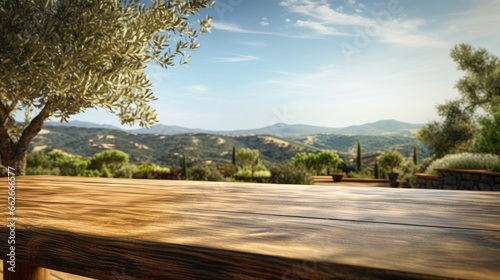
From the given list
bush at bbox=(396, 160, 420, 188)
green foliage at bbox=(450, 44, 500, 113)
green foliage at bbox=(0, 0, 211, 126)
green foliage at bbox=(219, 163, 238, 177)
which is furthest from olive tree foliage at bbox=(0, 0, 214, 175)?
green foliage at bbox=(450, 44, 500, 113)

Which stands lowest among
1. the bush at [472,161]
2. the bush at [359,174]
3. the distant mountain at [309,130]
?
the bush at [359,174]

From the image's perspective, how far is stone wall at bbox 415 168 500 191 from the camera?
577 cm

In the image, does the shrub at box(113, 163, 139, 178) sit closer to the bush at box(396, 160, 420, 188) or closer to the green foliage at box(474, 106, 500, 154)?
the bush at box(396, 160, 420, 188)

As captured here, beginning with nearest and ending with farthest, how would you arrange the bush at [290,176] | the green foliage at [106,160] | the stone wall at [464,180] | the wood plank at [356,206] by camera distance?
the wood plank at [356,206], the stone wall at [464,180], the bush at [290,176], the green foliage at [106,160]

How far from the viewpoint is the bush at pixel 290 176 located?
365 inches

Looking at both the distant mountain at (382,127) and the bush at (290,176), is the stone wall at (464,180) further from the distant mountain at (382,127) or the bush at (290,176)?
the distant mountain at (382,127)

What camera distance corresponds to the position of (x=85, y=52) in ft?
9.37

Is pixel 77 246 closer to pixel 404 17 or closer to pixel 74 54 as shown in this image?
pixel 74 54

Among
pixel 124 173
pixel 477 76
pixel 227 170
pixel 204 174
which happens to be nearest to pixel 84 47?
pixel 204 174

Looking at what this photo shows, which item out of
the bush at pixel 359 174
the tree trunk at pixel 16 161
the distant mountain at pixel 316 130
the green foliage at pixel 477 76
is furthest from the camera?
the distant mountain at pixel 316 130

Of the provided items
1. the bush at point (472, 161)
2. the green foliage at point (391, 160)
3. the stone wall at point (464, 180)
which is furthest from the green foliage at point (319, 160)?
the bush at point (472, 161)

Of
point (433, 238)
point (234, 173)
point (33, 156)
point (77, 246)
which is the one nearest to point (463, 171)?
point (433, 238)

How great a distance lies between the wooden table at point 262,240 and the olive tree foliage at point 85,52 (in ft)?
8.01

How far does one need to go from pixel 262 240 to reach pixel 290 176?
889cm
